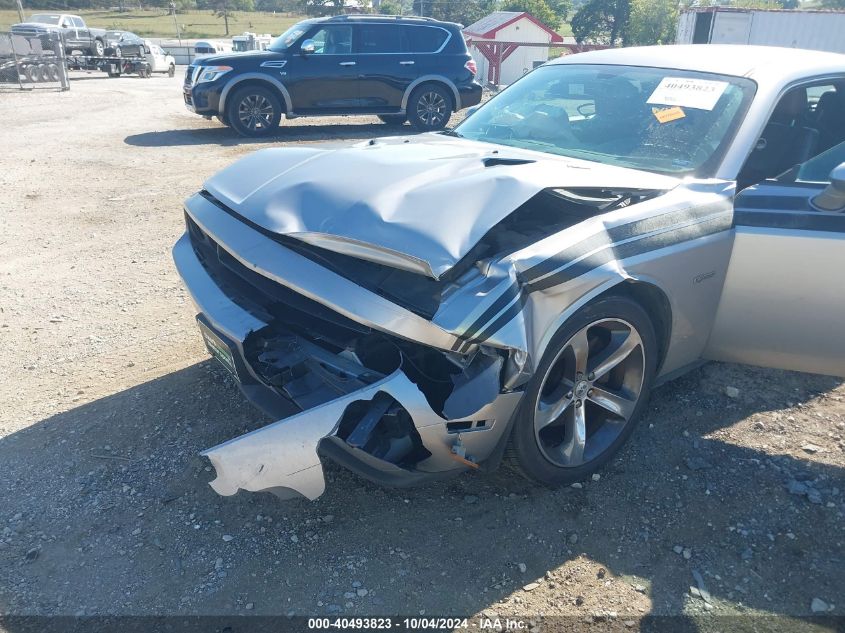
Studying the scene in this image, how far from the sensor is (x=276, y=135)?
40.3ft

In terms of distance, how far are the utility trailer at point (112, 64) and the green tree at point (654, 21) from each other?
4197cm

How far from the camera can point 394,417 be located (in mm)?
2529

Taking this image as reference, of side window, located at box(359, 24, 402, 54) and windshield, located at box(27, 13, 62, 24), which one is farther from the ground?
windshield, located at box(27, 13, 62, 24)

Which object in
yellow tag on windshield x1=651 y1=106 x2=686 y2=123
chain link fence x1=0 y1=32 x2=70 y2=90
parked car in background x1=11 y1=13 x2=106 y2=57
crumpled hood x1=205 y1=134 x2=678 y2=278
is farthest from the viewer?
parked car in background x1=11 y1=13 x2=106 y2=57

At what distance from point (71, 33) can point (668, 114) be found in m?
27.6

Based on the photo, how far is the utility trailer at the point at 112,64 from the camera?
24375 mm

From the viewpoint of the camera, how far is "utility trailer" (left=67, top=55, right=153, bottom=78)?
24375mm

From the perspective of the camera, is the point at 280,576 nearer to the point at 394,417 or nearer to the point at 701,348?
the point at 394,417

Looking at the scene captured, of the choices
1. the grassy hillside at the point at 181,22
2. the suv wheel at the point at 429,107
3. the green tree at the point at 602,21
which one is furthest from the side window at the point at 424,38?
the green tree at the point at 602,21

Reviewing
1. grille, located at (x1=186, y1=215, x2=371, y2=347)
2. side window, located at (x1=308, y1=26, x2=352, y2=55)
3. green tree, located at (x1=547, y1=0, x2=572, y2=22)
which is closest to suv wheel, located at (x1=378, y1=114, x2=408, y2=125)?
side window, located at (x1=308, y1=26, x2=352, y2=55)

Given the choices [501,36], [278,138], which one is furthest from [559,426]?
[501,36]

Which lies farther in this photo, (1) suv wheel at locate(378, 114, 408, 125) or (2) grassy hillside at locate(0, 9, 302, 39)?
(2) grassy hillside at locate(0, 9, 302, 39)

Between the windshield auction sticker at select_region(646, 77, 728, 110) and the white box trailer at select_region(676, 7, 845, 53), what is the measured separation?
27.2 meters

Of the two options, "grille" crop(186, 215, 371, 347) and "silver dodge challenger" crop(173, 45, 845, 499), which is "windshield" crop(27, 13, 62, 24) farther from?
"grille" crop(186, 215, 371, 347)
